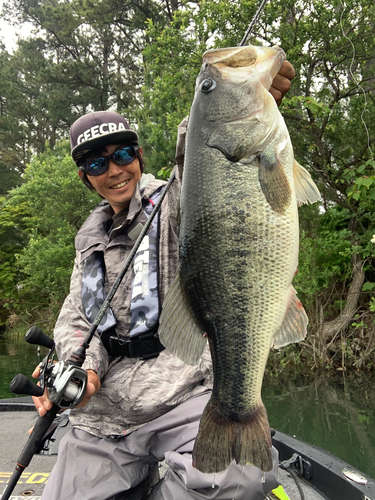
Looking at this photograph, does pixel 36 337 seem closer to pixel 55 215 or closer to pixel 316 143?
pixel 316 143

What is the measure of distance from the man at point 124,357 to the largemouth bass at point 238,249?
2.02 ft

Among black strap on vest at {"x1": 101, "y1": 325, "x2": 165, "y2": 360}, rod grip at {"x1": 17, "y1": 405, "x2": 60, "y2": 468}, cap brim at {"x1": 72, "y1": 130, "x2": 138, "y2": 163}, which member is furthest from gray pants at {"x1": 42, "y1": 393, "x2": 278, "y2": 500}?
cap brim at {"x1": 72, "y1": 130, "x2": 138, "y2": 163}

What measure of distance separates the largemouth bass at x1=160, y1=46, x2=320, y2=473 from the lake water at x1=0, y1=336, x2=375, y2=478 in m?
4.18

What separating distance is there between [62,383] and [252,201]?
123 cm

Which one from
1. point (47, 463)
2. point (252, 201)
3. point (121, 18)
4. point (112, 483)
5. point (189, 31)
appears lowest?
point (47, 463)

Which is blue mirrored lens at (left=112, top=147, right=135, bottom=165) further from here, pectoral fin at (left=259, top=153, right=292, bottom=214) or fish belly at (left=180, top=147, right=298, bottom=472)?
pectoral fin at (left=259, top=153, right=292, bottom=214)

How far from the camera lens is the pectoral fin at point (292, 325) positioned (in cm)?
153

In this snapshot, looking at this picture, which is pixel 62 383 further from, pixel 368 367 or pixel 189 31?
pixel 189 31

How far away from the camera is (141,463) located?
2369 millimetres

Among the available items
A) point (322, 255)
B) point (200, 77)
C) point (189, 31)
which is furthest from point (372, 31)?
point (200, 77)

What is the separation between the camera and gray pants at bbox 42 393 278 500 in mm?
1824

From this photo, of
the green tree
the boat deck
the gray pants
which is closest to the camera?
the gray pants

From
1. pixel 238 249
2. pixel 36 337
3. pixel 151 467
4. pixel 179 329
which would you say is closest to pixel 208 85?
pixel 238 249

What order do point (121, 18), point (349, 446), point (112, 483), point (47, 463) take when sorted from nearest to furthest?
point (112, 483), point (47, 463), point (349, 446), point (121, 18)
